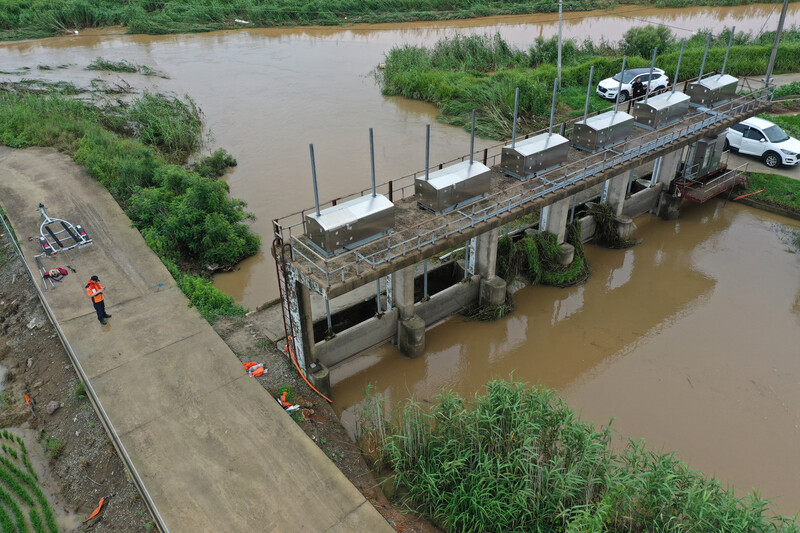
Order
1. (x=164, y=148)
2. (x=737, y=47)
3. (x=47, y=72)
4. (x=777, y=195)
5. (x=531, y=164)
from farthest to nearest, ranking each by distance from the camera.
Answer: (x=47, y=72), (x=737, y=47), (x=164, y=148), (x=777, y=195), (x=531, y=164)

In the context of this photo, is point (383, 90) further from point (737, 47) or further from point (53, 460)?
point (53, 460)

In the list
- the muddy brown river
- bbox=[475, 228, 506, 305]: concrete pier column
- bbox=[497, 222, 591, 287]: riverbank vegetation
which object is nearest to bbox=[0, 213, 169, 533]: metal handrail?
the muddy brown river

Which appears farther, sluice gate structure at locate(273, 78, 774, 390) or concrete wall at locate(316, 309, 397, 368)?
concrete wall at locate(316, 309, 397, 368)

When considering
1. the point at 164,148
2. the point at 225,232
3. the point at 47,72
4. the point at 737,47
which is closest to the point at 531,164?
the point at 225,232

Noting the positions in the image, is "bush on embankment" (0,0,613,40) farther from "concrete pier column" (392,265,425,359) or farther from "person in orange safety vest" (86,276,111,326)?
"concrete pier column" (392,265,425,359)

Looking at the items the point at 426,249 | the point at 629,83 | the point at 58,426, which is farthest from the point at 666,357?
the point at 629,83

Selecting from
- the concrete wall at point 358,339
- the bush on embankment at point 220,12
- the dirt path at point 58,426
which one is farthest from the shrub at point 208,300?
the bush on embankment at point 220,12

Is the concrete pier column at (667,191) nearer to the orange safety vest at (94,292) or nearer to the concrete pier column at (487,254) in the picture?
the concrete pier column at (487,254)
